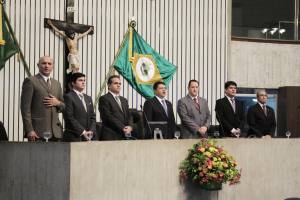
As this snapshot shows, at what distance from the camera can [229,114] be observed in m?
9.38

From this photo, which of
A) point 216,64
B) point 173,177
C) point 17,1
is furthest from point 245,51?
point 173,177

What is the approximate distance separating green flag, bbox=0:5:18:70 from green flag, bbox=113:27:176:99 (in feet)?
7.04

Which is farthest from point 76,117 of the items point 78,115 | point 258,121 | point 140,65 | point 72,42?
point 140,65

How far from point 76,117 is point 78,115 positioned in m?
0.03

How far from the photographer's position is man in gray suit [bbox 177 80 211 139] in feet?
29.3

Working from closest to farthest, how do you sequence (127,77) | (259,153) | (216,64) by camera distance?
(259,153) → (127,77) → (216,64)

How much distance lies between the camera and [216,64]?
14469mm

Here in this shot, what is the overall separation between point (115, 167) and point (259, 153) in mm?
2357

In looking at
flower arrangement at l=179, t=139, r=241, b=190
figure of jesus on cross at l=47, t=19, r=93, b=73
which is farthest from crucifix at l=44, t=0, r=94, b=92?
flower arrangement at l=179, t=139, r=241, b=190

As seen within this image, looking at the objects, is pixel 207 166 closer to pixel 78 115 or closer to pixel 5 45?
pixel 78 115

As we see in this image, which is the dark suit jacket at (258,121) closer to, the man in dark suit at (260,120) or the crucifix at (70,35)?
the man in dark suit at (260,120)

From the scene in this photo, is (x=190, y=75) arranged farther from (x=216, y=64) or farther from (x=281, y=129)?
(x=281, y=129)

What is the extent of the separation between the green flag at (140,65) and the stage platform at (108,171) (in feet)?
17.0

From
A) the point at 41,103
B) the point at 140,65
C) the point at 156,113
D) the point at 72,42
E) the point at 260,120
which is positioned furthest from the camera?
the point at 140,65
